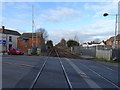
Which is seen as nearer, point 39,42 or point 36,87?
point 36,87

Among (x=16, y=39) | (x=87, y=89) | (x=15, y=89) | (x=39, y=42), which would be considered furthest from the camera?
(x=39, y=42)

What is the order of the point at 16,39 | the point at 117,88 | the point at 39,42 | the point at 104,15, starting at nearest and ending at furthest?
the point at 117,88 < the point at 104,15 < the point at 16,39 < the point at 39,42

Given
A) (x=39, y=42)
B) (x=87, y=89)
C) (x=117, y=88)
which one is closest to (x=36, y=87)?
(x=87, y=89)

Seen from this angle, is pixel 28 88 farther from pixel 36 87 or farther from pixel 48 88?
pixel 48 88

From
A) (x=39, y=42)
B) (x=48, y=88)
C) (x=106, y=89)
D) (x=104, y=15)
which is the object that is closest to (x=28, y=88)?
(x=48, y=88)

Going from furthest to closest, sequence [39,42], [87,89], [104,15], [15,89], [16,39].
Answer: [39,42] < [16,39] < [104,15] < [87,89] < [15,89]

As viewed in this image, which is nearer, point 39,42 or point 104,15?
point 104,15

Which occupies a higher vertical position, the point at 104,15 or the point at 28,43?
the point at 104,15

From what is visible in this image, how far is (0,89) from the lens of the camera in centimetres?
549

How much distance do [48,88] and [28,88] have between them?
774 millimetres

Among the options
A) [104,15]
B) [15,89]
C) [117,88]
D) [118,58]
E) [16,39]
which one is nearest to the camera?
[15,89]

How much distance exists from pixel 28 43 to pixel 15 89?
159 feet

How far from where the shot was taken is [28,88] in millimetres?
5605

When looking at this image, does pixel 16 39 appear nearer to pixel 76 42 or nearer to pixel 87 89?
pixel 76 42
